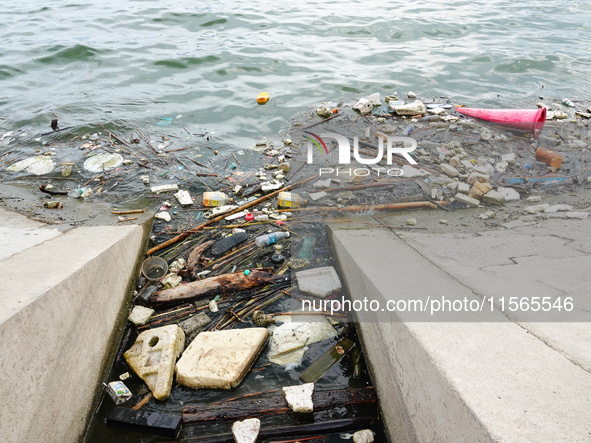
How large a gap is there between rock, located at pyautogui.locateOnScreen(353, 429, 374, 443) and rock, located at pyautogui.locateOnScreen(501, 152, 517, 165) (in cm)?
389

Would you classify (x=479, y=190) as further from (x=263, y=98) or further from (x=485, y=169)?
(x=263, y=98)

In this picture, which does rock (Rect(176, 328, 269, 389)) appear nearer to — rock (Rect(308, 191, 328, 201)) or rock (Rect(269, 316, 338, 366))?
rock (Rect(269, 316, 338, 366))

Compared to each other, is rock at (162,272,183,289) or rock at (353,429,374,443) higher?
rock at (162,272,183,289)

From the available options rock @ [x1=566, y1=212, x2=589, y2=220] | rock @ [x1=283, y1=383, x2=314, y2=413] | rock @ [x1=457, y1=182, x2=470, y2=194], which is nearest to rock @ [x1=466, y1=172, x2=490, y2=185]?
rock @ [x1=457, y1=182, x2=470, y2=194]

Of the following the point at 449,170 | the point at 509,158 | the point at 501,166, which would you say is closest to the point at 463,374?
the point at 449,170

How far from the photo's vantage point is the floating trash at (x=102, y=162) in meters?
4.80

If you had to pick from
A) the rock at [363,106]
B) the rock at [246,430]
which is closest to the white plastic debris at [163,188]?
the rock at [246,430]

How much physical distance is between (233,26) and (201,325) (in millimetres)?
8965

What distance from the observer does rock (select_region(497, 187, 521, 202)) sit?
4121mm

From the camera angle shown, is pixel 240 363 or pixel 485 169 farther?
pixel 485 169

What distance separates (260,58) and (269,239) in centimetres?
576

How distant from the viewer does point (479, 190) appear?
415cm

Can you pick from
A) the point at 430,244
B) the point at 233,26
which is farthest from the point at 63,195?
the point at 233,26

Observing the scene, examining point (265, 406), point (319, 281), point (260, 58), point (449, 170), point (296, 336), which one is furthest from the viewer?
point (260, 58)
